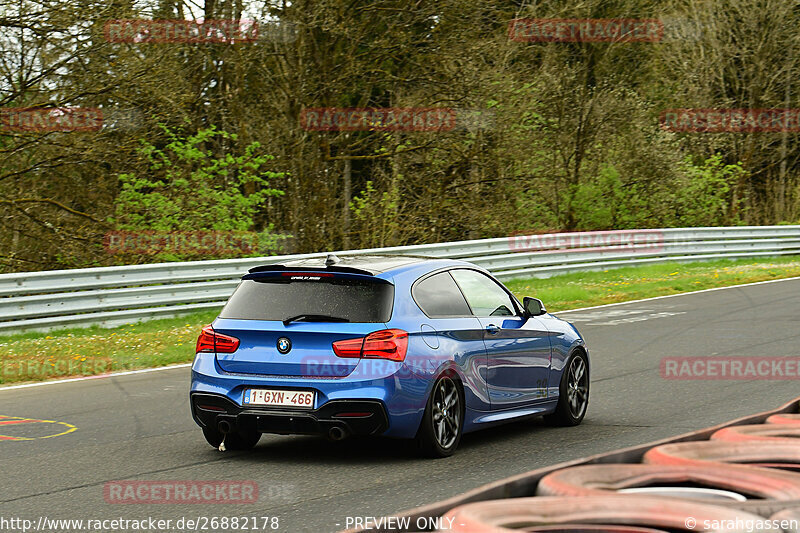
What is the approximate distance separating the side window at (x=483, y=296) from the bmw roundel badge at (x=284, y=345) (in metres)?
1.69

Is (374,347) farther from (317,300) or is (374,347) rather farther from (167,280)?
(167,280)

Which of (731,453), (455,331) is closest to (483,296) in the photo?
(455,331)

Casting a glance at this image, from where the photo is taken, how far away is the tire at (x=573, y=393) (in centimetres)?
959

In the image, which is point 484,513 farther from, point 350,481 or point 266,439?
point 266,439

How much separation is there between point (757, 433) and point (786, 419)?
0.56 meters

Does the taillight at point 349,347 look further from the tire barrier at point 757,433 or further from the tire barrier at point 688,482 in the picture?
the tire barrier at point 688,482

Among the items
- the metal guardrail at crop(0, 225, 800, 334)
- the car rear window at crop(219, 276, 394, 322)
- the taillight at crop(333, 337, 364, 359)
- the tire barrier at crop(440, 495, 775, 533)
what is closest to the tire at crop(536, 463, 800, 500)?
the tire barrier at crop(440, 495, 775, 533)

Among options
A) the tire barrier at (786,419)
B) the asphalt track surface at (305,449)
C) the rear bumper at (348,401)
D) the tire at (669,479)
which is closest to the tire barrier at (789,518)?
the tire at (669,479)

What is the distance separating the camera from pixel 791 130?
37.0 m

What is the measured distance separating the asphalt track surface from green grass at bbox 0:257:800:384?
35.6 inches

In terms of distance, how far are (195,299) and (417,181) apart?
10.4 meters

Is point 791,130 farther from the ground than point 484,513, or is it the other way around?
point 791,130

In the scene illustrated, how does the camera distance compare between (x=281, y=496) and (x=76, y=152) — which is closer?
(x=281, y=496)

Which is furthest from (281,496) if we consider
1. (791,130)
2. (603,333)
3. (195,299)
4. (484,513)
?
(791,130)
